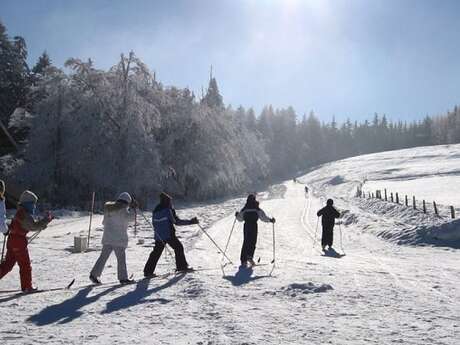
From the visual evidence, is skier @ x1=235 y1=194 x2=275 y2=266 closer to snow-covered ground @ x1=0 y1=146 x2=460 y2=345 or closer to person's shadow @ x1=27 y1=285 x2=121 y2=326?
snow-covered ground @ x1=0 y1=146 x2=460 y2=345

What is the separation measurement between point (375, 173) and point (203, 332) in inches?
3050

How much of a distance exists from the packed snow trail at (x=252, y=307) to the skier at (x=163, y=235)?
559mm

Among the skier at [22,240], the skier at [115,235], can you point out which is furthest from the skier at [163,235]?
the skier at [22,240]

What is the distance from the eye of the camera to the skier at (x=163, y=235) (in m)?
9.22

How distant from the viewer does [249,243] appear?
422 inches

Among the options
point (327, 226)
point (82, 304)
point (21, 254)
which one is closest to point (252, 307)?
point (82, 304)

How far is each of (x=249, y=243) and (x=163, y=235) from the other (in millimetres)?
2342

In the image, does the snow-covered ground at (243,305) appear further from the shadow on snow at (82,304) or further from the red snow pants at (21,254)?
the red snow pants at (21,254)

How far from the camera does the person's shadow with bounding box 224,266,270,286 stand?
8375 millimetres

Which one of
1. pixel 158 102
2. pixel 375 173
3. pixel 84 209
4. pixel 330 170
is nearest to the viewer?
pixel 84 209

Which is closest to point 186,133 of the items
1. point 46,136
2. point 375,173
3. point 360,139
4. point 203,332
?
point 46,136

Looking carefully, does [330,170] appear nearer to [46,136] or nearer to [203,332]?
[46,136]

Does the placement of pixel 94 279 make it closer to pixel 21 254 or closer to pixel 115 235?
pixel 115 235

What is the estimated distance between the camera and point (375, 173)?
78688 millimetres
